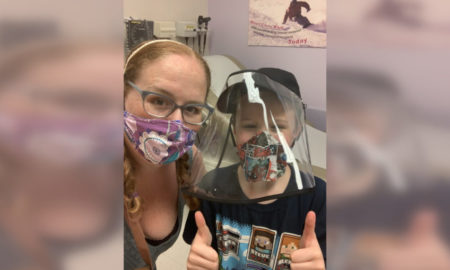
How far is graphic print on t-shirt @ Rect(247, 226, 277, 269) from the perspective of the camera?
0.90 m

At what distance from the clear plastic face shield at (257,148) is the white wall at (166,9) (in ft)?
5.23

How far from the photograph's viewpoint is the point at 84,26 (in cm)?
14

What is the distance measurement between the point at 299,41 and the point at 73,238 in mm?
2756

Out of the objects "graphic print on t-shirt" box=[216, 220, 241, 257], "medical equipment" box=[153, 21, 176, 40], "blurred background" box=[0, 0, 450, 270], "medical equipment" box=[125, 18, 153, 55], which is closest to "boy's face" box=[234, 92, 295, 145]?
"graphic print on t-shirt" box=[216, 220, 241, 257]

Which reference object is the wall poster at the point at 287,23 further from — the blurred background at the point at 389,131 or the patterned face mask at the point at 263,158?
the blurred background at the point at 389,131

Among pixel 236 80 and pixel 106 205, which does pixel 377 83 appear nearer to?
pixel 106 205

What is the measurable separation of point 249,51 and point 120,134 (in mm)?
2983

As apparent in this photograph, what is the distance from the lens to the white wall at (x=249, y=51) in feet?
8.87

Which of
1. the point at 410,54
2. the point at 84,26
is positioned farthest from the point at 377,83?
the point at 84,26

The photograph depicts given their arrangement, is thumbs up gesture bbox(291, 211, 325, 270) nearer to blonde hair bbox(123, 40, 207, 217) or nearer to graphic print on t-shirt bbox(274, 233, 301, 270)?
graphic print on t-shirt bbox(274, 233, 301, 270)

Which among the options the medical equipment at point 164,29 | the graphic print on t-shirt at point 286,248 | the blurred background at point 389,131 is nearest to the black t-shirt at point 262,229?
the graphic print on t-shirt at point 286,248

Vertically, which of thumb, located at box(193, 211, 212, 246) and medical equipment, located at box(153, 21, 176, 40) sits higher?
medical equipment, located at box(153, 21, 176, 40)

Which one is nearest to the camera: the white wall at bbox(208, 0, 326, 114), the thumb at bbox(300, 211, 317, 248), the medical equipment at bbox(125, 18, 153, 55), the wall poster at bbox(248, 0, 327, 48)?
the thumb at bbox(300, 211, 317, 248)

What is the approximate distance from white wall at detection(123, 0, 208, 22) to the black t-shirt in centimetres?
174
